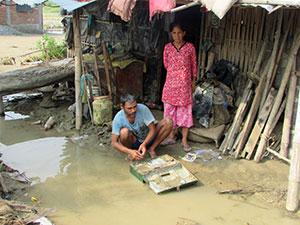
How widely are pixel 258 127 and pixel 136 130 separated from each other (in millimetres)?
2011

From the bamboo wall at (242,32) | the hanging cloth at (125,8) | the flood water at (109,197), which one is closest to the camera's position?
the flood water at (109,197)

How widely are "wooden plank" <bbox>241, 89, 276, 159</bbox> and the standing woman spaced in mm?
1021

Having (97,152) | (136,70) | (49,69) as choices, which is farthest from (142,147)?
(49,69)

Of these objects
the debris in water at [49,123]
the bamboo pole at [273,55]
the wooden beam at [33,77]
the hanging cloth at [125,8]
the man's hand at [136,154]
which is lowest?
the debris in water at [49,123]

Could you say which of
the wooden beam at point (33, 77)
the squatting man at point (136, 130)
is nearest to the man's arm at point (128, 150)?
the squatting man at point (136, 130)

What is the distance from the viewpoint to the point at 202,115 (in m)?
7.47

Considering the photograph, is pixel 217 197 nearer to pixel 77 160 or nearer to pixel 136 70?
pixel 77 160

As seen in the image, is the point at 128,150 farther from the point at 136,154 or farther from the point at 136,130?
the point at 136,130

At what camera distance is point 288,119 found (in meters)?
6.44

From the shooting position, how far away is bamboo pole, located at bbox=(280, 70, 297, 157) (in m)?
6.37

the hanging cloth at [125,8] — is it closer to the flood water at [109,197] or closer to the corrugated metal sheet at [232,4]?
the corrugated metal sheet at [232,4]

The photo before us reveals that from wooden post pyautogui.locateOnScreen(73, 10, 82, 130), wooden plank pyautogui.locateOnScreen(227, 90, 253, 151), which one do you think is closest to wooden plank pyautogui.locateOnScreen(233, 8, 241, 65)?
wooden plank pyautogui.locateOnScreen(227, 90, 253, 151)

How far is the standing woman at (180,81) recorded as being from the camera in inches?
266

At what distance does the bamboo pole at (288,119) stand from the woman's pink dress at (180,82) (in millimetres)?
1569
